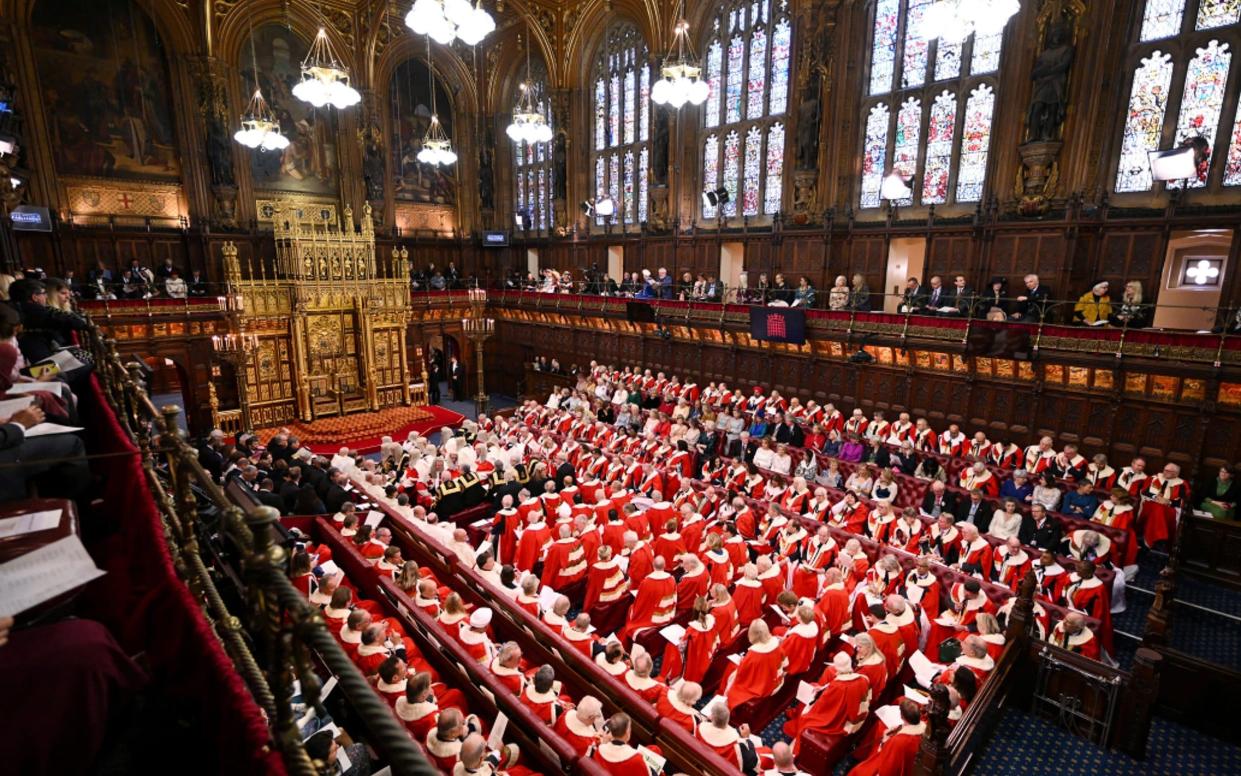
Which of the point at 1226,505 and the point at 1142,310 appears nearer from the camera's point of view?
the point at 1226,505

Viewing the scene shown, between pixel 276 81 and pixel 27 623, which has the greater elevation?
pixel 276 81

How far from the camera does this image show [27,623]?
1827 mm

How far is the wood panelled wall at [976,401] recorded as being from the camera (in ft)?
36.0

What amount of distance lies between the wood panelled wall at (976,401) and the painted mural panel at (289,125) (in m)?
13.6

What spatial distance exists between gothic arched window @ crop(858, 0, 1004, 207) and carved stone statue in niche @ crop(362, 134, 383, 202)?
19282mm

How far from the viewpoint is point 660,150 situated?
71.1 feet

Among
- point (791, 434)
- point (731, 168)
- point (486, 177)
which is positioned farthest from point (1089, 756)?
point (486, 177)

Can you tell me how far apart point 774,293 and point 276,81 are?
2054cm

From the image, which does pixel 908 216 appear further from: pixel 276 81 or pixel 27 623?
pixel 276 81

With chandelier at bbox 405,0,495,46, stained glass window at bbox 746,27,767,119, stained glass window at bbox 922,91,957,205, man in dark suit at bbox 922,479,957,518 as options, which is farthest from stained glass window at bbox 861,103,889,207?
chandelier at bbox 405,0,495,46

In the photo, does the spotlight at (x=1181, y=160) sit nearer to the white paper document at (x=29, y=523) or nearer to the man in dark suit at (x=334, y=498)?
the white paper document at (x=29, y=523)

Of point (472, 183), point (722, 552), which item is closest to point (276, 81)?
point (472, 183)

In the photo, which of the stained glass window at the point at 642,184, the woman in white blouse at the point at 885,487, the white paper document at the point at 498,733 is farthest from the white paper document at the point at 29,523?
the stained glass window at the point at 642,184

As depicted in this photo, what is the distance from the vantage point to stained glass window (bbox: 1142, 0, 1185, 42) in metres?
12.3
